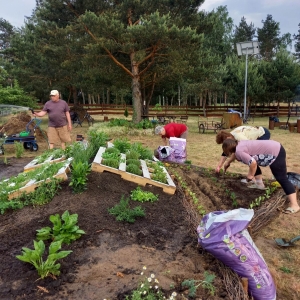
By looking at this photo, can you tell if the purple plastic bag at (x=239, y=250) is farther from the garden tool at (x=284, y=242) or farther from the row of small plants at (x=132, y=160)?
the row of small plants at (x=132, y=160)

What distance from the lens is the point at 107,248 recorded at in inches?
104

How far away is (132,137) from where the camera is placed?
45.2 ft

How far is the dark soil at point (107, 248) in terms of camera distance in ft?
6.87

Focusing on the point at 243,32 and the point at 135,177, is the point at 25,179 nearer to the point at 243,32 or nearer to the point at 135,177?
the point at 135,177

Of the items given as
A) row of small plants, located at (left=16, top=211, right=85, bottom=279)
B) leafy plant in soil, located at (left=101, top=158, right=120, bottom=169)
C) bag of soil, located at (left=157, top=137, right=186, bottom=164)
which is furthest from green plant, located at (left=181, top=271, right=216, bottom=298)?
bag of soil, located at (left=157, top=137, right=186, bottom=164)

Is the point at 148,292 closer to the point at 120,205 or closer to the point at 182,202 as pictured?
the point at 120,205

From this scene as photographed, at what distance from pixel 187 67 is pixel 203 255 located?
13245 mm

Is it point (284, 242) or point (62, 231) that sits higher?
point (62, 231)

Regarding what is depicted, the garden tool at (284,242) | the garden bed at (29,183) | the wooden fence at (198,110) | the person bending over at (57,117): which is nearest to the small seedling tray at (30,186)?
the garden bed at (29,183)

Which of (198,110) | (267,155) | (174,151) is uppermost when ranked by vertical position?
(267,155)

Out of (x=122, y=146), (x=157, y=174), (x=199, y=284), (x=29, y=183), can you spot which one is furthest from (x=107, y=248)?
(x=122, y=146)

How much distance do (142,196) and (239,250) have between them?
169cm

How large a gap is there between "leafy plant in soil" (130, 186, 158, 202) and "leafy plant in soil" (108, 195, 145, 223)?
1.28ft

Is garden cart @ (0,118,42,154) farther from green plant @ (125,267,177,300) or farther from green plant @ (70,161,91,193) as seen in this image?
green plant @ (125,267,177,300)
